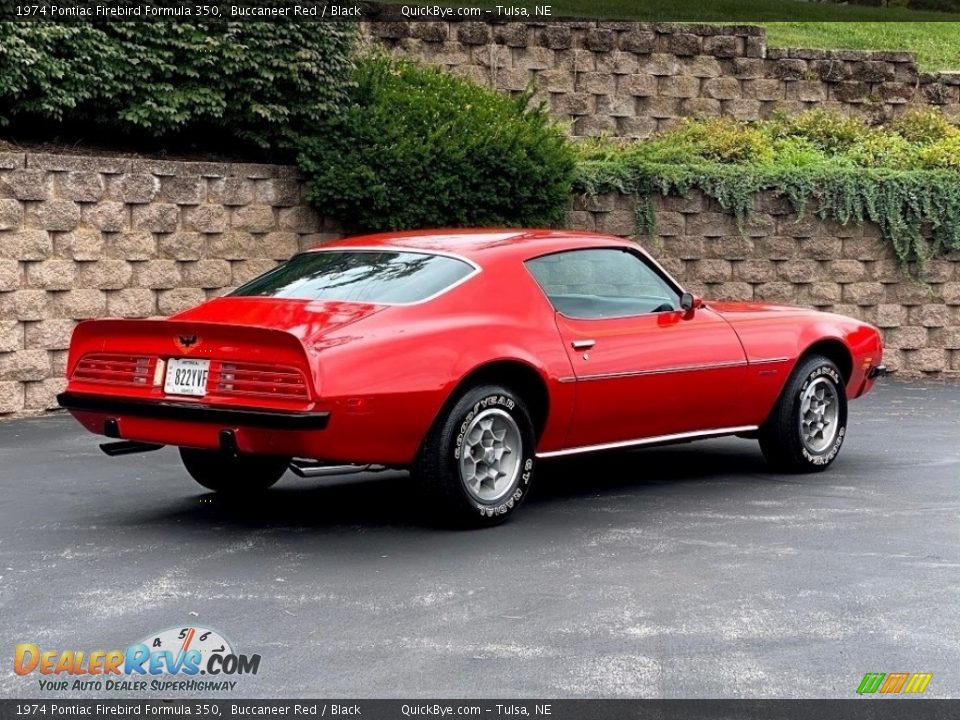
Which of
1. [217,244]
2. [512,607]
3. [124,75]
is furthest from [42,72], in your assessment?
[512,607]

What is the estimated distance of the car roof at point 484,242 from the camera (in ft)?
26.8

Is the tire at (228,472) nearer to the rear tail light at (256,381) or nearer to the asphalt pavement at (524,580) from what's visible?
the asphalt pavement at (524,580)

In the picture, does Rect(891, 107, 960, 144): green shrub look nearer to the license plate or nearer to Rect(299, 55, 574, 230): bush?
Rect(299, 55, 574, 230): bush

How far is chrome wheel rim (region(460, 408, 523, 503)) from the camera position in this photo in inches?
292

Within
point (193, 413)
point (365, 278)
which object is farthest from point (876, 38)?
point (193, 413)

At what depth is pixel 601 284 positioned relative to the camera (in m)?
8.46

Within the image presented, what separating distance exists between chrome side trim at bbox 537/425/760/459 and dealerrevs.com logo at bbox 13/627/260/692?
281 cm

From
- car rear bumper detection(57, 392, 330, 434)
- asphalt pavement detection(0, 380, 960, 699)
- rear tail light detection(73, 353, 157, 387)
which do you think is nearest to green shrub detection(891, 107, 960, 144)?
asphalt pavement detection(0, 380, 960, 699)

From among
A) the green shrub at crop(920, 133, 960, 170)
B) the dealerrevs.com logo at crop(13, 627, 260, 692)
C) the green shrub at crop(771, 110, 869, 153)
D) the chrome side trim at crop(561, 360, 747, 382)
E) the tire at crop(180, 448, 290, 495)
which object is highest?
the green shrub at crop(771, 110, 869, 153)

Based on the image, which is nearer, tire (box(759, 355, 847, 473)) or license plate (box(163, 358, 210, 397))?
license plate (box(163, 358, 210, 397))

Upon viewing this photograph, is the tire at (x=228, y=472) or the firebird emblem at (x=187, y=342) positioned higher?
the firebird emblem at (x=187, y=342)

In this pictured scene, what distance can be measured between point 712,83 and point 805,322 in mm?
10367

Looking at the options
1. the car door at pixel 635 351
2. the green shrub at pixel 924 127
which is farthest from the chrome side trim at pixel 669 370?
the green shrub at pixel 924 127

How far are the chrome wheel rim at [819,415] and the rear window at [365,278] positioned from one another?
99.8 inches
